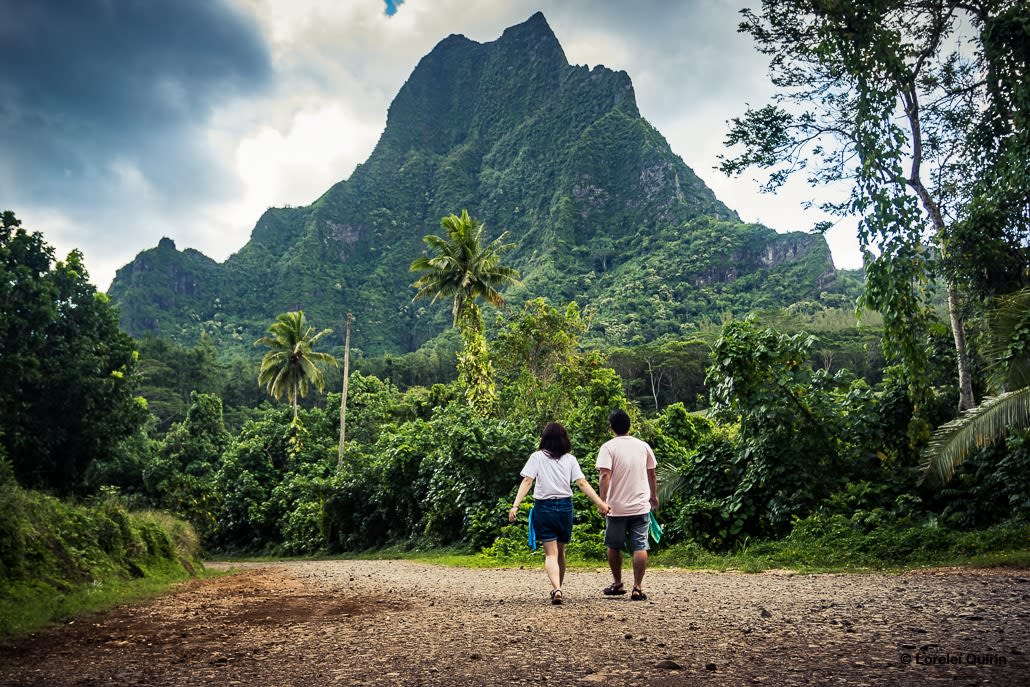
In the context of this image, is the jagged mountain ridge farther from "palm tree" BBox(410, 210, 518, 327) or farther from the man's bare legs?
the man's bare legs

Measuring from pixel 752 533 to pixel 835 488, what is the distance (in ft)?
4.75

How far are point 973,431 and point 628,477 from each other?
17.4 ft

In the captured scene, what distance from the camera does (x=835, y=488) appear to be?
10.2 metres

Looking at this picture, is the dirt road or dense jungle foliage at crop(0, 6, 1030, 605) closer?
the dirt road

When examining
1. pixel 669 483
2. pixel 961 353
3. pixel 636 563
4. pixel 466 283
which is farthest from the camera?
pixel 466 283

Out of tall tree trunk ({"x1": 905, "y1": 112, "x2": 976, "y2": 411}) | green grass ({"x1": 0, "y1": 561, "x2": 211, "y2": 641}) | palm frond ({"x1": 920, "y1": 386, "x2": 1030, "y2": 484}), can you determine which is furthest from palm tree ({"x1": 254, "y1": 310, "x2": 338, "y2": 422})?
palm frond ({"x1": 920, "y1": 386, "x2": 1030, "y2": 484})

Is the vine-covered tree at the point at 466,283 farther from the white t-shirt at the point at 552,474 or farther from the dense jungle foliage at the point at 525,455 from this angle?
the white t-shirt at the point at 552,474

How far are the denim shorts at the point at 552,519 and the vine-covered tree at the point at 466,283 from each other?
20.5m

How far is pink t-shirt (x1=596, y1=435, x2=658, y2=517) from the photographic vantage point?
5.83 m

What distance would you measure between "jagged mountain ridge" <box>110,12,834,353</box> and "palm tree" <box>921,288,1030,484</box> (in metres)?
69.9

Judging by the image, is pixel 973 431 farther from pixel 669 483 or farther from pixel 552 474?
pixel 552 474

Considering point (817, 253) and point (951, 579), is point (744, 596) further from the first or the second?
point (817, 253)

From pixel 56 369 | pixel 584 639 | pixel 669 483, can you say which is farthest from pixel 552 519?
pixel 56 369

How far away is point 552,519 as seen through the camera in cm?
583
